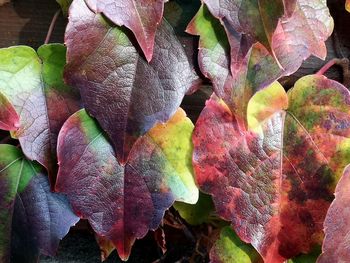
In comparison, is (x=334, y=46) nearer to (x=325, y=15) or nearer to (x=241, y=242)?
(x=325, y=15)

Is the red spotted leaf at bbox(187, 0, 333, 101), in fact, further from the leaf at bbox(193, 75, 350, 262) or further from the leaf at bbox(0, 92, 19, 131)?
the leaf at bbox(0, 92, 19, 131)

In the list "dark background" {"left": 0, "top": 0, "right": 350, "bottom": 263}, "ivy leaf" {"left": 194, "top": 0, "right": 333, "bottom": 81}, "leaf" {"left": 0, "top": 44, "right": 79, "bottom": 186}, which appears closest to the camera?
"ivy leaf" {"left": 194, "top": 0, "right": 333, "bottom": 81}

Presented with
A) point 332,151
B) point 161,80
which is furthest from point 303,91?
point 161,80

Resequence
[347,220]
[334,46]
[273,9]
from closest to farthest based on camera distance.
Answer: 1. [273,9]
2. [347,220]
3. [334,46]

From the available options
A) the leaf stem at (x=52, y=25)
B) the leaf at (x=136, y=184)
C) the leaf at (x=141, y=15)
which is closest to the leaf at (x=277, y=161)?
the leaf at (x=136, y=184)

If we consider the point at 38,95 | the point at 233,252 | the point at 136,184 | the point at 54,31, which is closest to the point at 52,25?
the point at 54,31

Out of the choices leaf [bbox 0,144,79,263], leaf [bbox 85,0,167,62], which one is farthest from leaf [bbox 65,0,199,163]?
leaf [bbox 0,144,79,263]
